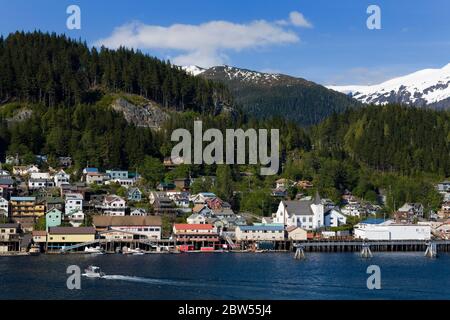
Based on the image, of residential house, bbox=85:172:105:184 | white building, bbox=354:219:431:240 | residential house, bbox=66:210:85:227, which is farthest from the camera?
residential house, bbox=85:172:105:184

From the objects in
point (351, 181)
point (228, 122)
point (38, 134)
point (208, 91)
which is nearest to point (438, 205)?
point (351, 181)

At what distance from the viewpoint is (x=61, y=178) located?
76438 mm

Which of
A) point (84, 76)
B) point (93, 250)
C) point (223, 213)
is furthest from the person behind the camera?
point (84, 76)

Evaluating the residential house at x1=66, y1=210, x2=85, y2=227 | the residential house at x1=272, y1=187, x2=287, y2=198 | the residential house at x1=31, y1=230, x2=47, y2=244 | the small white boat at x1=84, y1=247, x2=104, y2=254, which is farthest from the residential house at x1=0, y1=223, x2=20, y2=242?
the residential house at x1=272, y1=187, x2=287, y2=198

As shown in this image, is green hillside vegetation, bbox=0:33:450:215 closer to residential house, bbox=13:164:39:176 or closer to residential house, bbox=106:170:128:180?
residential house, bbox=13:164:39:176

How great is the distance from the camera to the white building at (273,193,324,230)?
7269 centimetres

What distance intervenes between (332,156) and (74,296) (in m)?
59.5

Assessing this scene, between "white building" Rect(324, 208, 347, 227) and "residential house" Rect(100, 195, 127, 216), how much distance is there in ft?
64.3

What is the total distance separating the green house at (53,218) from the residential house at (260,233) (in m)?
15.4

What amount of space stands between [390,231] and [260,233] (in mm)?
12336

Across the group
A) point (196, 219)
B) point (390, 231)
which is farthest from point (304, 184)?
point (196, 219)

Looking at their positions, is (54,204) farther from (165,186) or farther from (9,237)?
(165,186)

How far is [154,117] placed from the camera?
99188mm
